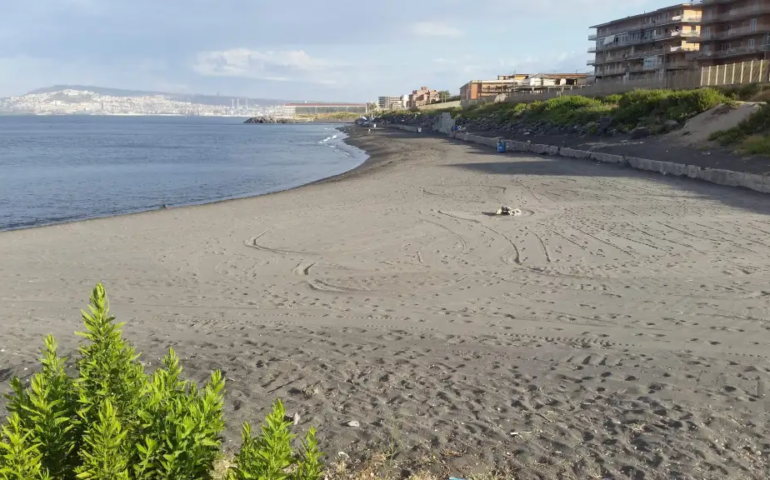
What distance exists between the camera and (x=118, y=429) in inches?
107

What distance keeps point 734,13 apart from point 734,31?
1749 mm

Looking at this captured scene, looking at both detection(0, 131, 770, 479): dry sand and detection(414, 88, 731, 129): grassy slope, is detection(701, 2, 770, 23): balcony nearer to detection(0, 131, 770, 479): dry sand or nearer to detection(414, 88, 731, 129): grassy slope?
detection(414, 88, 731, 129): grassy slope

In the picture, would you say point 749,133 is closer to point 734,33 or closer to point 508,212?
point 508,212

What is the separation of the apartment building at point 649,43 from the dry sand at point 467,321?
6667cm

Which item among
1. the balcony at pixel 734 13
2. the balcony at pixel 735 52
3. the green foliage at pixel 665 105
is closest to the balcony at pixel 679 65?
the balcony at pixel 735 52

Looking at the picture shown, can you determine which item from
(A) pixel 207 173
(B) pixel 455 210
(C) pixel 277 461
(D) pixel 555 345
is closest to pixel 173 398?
(C) pixel 277 461

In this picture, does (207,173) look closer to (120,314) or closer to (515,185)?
(515,185)

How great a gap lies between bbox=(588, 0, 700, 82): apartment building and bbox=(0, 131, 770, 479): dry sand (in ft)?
219

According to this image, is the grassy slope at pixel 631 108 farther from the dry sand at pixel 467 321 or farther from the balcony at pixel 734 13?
the balcony at pixel 734 13

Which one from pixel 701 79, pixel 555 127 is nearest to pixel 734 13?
pixel 701 79

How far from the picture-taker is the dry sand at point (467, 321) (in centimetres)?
495

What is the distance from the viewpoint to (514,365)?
21.2ft

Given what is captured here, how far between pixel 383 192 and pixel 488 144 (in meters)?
24.9

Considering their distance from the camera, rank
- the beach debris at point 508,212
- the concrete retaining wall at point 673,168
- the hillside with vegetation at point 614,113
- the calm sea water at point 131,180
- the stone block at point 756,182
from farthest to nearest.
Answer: the hillside with vegetation at point 614,113 < the calm sea water at point 131,180 < the concrete retaining wall at point 673,168 < the stone block at point 756,182 < the beach debris at point 508,212
